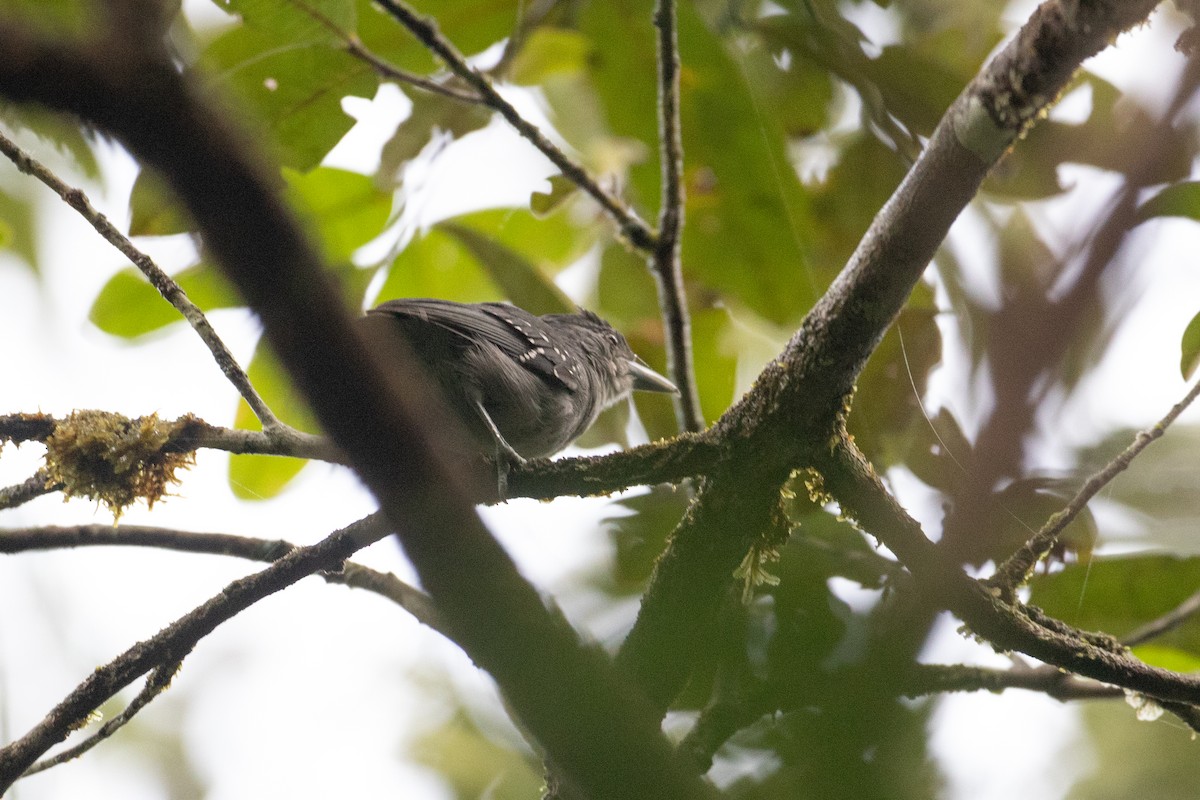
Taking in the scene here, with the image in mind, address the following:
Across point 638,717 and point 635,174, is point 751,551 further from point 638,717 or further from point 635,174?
point 635,174

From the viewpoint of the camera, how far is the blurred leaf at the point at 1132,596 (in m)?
3.19

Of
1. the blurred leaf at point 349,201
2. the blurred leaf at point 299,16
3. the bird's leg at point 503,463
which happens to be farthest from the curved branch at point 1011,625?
the blurred leaf at point 349,201

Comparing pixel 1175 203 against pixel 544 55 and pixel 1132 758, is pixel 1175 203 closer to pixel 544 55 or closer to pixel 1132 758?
pixel 1132 758

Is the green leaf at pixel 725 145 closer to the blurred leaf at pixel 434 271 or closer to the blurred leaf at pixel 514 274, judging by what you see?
the blurred leaf at pixel 514 274

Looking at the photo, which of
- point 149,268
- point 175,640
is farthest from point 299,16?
point 175,640

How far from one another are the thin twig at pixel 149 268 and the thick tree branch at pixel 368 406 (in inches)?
73.3

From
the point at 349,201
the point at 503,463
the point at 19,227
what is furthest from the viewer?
the point at 349,201

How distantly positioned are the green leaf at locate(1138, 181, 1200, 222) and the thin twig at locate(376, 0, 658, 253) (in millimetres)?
2163

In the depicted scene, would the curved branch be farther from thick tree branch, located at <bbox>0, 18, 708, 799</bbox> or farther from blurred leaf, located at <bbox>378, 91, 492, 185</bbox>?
blurred leaf, located at <bbox>378, 91, 492, 185</bbox>

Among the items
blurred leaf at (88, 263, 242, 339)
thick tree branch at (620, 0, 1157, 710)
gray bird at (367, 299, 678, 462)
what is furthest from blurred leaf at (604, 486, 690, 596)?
blurred leaf at (88, 263, 242, 339)

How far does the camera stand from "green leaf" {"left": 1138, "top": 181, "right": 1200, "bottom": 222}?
1038 mm

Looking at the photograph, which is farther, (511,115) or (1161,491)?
(511,115)

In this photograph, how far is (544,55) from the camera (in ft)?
13.3

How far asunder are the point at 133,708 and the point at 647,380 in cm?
276
